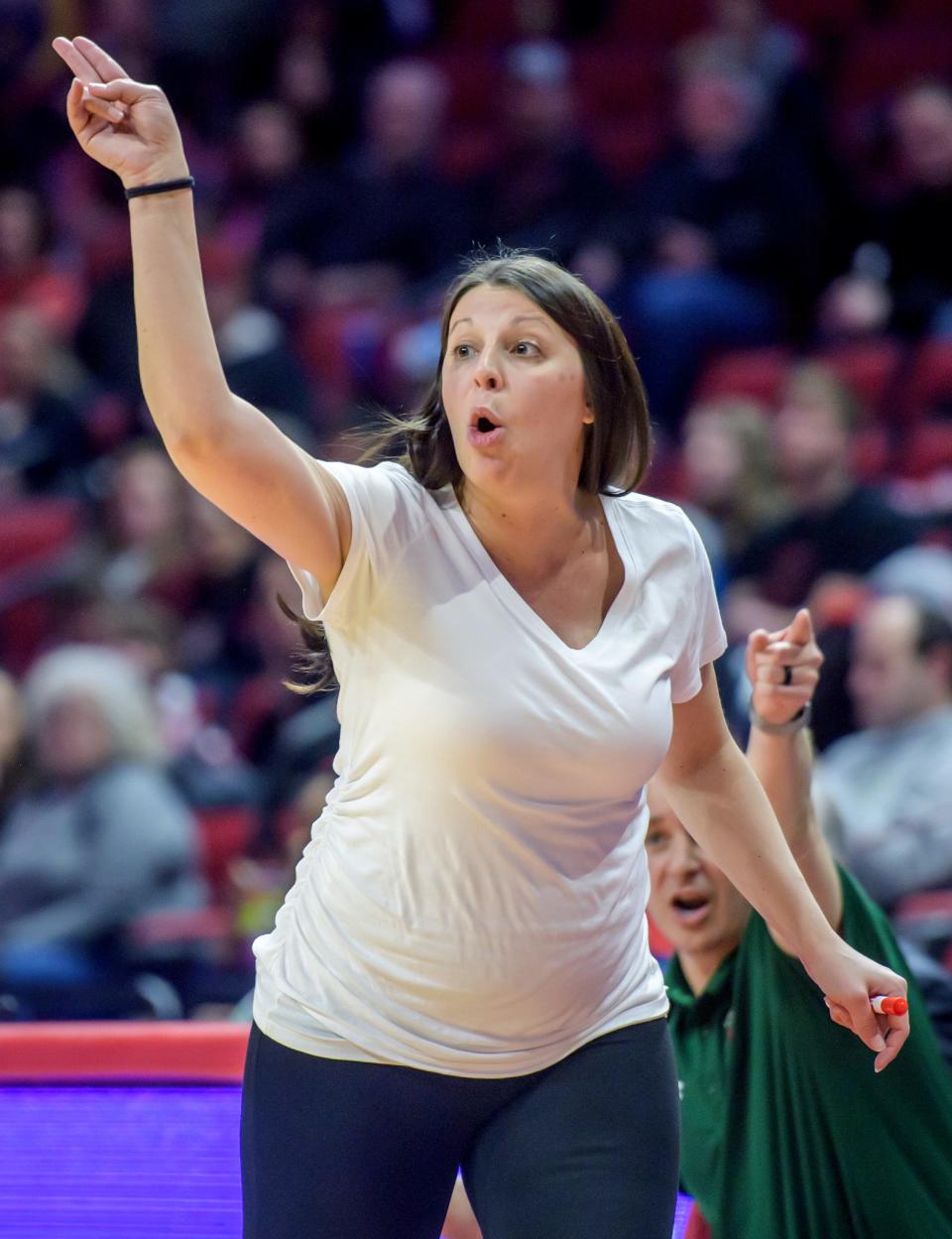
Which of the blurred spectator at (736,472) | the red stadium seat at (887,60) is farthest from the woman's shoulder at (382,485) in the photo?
the red stadium seat at (887,60)

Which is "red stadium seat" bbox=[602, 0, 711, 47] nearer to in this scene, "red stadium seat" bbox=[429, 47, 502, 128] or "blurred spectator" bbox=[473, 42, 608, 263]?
Answer: "red stadium seat" bbox=[429, 47, 502, 128]

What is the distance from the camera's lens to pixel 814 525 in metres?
4.54

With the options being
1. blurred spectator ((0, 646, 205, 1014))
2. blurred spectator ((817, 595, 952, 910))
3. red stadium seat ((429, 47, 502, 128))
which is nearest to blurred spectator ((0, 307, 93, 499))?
blurred spectator ((0, 646, 205, 1014))

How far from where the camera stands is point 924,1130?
211 cm

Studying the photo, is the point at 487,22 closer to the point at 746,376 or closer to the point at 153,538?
the point at 746,376

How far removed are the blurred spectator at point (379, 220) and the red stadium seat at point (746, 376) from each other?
1122 mm

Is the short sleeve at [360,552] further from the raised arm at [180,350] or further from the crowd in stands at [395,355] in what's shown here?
the crowd in stands at [395,355]

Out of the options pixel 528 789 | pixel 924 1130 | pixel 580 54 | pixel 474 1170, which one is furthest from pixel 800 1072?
pixel 580 54

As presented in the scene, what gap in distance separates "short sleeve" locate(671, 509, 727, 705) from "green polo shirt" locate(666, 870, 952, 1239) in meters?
0.49

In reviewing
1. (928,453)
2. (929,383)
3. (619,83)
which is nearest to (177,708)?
(928,453)

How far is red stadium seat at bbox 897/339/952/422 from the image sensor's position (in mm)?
5184

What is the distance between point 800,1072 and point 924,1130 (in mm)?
175

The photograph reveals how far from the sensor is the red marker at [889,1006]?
5.93 feet

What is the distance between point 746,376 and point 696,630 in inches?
154
